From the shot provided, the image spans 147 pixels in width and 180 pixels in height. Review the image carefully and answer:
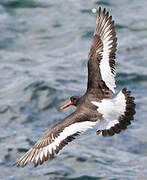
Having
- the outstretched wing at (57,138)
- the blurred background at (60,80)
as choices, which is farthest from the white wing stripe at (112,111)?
the blurred background at (60,80)

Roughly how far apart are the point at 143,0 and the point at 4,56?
4722 mm

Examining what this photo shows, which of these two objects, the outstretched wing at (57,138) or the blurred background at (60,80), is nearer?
the outstretched wing at (57,138)

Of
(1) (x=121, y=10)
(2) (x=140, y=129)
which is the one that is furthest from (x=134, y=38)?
(2) (x=140, y=129)

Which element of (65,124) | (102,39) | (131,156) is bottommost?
(131,156)

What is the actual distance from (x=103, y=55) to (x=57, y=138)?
1.60 metres

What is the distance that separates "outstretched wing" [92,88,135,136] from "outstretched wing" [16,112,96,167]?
20 centimetres

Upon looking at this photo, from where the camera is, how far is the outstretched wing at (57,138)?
304 inches

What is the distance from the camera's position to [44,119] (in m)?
11.6

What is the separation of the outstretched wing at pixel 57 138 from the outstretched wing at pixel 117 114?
0.66ft

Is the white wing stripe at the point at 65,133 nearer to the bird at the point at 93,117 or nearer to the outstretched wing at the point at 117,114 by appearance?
the bird at the point at 93,117

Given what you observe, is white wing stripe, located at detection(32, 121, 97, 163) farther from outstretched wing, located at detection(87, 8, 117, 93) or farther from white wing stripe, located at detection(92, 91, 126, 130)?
outstretched wing, located at detection(87, 8, 117, 93)

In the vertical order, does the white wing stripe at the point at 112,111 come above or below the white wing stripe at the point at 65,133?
above

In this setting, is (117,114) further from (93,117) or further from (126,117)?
(93,117)

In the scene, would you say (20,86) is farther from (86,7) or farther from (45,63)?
(86,7)
